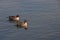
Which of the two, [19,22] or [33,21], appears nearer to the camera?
[19,22]

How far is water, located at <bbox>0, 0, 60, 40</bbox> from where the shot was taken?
18.9 meters

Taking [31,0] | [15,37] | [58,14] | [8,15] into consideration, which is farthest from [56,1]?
[15,37]

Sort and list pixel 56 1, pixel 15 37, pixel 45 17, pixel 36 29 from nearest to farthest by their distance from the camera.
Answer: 1. pixel 15 37
2. pixel 36 29
3. pixel 45 17
4. pixel 56 1

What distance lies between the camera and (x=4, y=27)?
2061cm

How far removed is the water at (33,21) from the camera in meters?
18.9

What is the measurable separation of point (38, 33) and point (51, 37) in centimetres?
134

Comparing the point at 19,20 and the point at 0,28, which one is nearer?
the point at 0,28

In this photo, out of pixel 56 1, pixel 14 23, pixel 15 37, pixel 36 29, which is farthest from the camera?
pixel 56 1

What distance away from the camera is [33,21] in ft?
74.0

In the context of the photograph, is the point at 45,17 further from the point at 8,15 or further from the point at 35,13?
the point at 8,15

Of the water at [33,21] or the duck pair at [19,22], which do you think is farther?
the duck pair at [19,22]

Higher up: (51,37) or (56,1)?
(56,1)

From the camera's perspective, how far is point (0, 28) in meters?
20.3

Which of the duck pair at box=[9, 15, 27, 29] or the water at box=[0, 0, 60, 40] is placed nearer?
the water at box=[0, 0, 60, 40]
